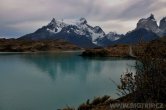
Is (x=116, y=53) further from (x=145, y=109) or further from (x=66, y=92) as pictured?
(x=145, y=109)

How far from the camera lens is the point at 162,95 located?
12641mm

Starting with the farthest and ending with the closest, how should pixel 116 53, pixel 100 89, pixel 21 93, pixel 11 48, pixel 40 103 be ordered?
pixel 11 48 < pixel 116 53 < pixel 100 89 < pixel 21 93 < pixel 40 103

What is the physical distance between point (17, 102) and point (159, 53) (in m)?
18.1

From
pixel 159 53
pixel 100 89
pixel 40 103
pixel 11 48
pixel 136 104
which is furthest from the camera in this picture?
pixel 11 48

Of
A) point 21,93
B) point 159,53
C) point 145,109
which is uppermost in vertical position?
point 159,53

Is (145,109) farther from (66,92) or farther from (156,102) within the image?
(66,92)

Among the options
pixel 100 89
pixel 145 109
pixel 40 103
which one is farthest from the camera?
pixel 100 89

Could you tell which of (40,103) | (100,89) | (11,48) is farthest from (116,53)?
(40,103)

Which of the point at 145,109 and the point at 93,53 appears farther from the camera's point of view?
the point at 93,53

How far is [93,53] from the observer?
5251 inches

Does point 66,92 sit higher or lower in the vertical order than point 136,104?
lower

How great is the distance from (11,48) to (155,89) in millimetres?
176332

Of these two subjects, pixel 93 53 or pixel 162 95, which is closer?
pixel 162 95

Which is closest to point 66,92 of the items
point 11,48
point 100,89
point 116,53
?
point 100,89
